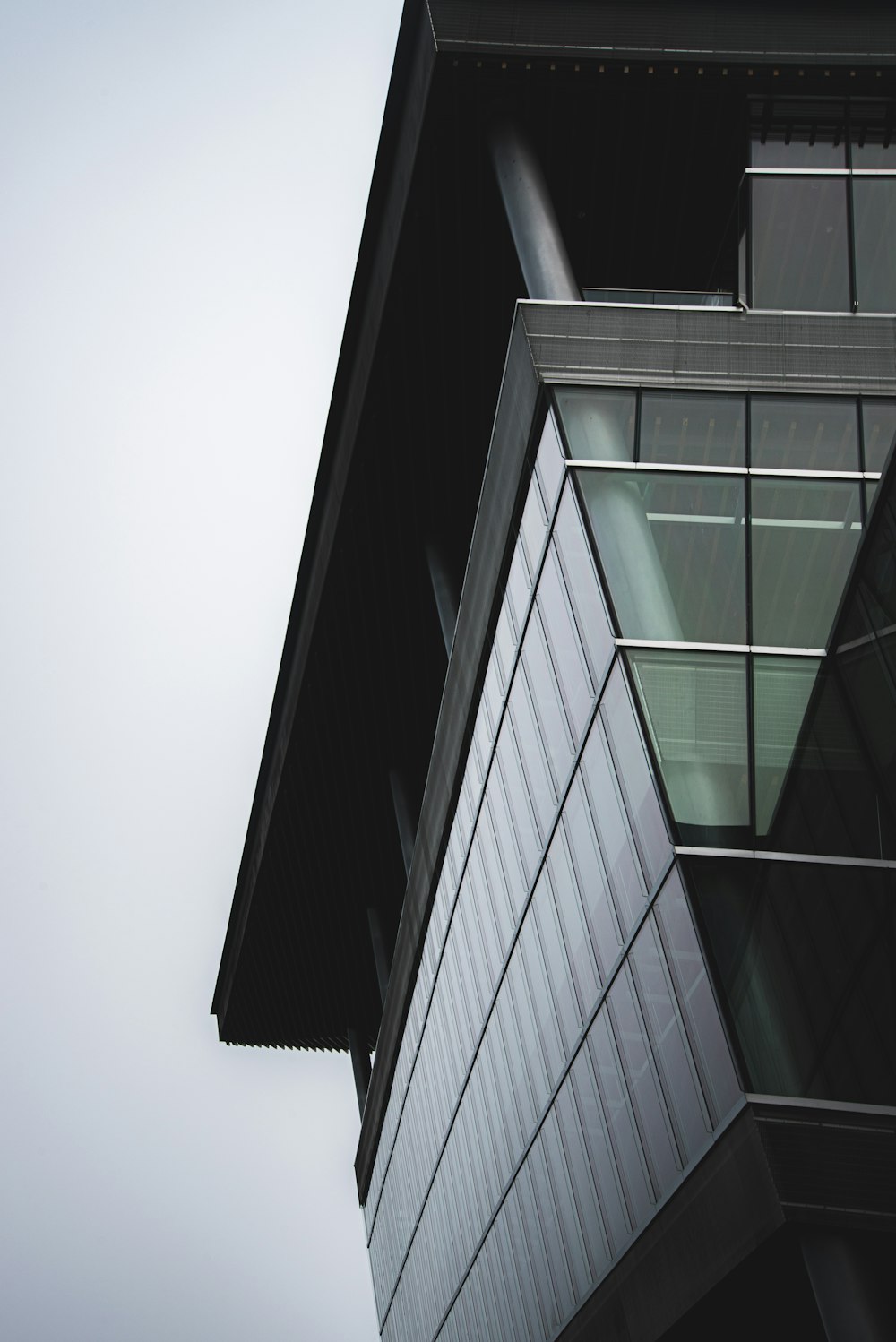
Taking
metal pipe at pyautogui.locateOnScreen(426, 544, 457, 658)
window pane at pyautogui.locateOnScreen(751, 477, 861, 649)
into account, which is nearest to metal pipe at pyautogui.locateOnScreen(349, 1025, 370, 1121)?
metal pipe at pyautogui.locateOnScreen(426, 544, 457, 658)

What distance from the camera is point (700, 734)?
15984 millimetres

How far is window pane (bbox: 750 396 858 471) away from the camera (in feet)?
60.0

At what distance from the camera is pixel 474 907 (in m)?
25.9

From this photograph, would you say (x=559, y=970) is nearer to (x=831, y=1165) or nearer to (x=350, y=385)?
(x=831, y=1165)

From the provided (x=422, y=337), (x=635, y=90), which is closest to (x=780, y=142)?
(x=635, y=90)

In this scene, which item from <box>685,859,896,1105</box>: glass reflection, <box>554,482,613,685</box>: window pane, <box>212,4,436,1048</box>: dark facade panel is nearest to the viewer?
<box>685,859,896,1105</box>: glass reflection

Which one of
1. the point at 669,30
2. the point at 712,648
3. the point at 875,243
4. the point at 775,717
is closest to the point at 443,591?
the point at 669,30

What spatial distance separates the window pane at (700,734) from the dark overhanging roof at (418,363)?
30.1 ft

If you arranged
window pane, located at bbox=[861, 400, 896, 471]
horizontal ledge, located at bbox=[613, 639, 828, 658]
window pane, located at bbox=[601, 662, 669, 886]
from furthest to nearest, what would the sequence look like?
window pane, located at bbox=[861, 400, 896, 471], horizontal ledge, located at bbox=[613, 639, 828, 658], window pane, located at bbox=[601, 662, 669, 886]

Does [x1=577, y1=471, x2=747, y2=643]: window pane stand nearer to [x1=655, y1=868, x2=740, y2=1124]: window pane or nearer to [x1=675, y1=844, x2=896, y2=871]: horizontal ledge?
[x1=675, y1=844, x2=896, y2=871]: horizontal ledge

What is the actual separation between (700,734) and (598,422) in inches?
222

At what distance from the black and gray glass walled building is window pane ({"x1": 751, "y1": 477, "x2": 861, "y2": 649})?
0.05 meters

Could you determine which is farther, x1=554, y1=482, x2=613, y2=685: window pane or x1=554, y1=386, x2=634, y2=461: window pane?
x1=554, y1=386, x2=634, y2=461: window pane

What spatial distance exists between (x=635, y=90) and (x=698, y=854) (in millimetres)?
16622
